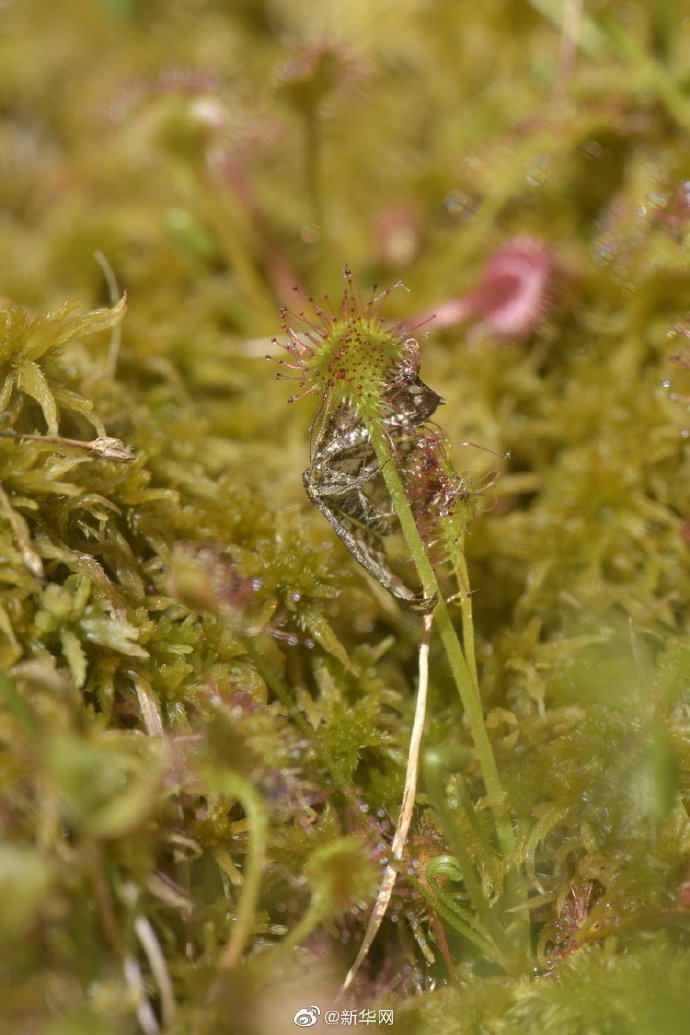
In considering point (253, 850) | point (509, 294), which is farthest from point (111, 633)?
point (509, 294)

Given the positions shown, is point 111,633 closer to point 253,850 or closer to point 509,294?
point 253,850

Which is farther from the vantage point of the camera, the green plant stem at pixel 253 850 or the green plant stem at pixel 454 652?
the green plant stem at pixel 454 652

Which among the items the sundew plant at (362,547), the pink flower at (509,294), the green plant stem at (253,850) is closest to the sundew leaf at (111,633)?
the sundew plant at (362,547)

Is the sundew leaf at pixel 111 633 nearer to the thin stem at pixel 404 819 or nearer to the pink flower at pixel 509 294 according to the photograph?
the thin stem at pixel 404 819

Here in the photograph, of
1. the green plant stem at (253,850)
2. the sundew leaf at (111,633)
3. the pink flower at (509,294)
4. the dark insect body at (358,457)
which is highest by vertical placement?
the pink flower at (509,294)

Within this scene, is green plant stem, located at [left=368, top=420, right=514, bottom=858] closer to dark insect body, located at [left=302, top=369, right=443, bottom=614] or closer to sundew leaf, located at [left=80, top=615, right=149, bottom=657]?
dark insect body, located at [left=302, top=369, right=443, bottom=614]

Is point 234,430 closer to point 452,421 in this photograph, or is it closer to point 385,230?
point 452,421

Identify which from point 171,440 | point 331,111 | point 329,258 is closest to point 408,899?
point 171,440

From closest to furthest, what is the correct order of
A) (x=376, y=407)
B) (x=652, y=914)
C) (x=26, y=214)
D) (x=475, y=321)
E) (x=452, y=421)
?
(x=652, y=914) < (x=376, y=407) < (x=452, y=421) < (x=475, y=321) < (x=26, y=214)
